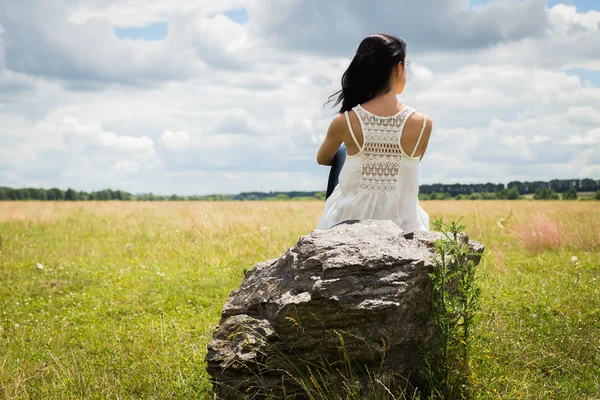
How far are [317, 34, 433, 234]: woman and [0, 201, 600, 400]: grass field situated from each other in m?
1.56

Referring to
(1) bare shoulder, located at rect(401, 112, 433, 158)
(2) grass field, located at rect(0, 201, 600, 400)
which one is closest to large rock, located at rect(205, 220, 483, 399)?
(2) grass field, located at rect(0, 201, 600, 400)

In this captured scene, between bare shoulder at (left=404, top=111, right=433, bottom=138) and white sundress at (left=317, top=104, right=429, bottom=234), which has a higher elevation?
bare shoulder at (left=404, top=111, right=433, bottom=138)

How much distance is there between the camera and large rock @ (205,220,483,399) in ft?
12.1

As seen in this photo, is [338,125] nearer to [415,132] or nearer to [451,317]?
[415,132]

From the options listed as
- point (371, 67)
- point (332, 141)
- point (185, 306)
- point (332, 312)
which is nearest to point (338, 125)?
point (332, 141)

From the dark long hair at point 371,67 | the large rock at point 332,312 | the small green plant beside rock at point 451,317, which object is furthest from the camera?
the dark long hair at point 371,67

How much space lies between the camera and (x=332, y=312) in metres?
3.69

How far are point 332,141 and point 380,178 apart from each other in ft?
1.91

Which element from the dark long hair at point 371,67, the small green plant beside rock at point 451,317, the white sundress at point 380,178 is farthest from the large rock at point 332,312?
the dark long hair at point 371,67

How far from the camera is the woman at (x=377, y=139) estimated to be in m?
4.73

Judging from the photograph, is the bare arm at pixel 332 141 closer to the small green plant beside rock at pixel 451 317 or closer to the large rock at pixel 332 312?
the large rock at pixel 332 312

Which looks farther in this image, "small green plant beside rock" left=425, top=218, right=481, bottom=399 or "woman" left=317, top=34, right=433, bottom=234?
"woman" left=317, top=34, right=433, bottom=234

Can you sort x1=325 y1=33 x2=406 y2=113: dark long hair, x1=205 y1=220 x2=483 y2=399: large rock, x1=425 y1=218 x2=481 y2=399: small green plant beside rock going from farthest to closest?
x1=325 y1=33 x2=406 y2=113: dark long hair
x1=425 y1=218 x2=481 y2=399: small green plant beside rock
x1=205 y1=220 x2=483 y2=399: large rock

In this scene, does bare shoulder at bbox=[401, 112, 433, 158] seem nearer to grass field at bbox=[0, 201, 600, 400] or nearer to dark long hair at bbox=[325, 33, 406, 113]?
dark long hair at bbox=[325, 33, 406, 113]
